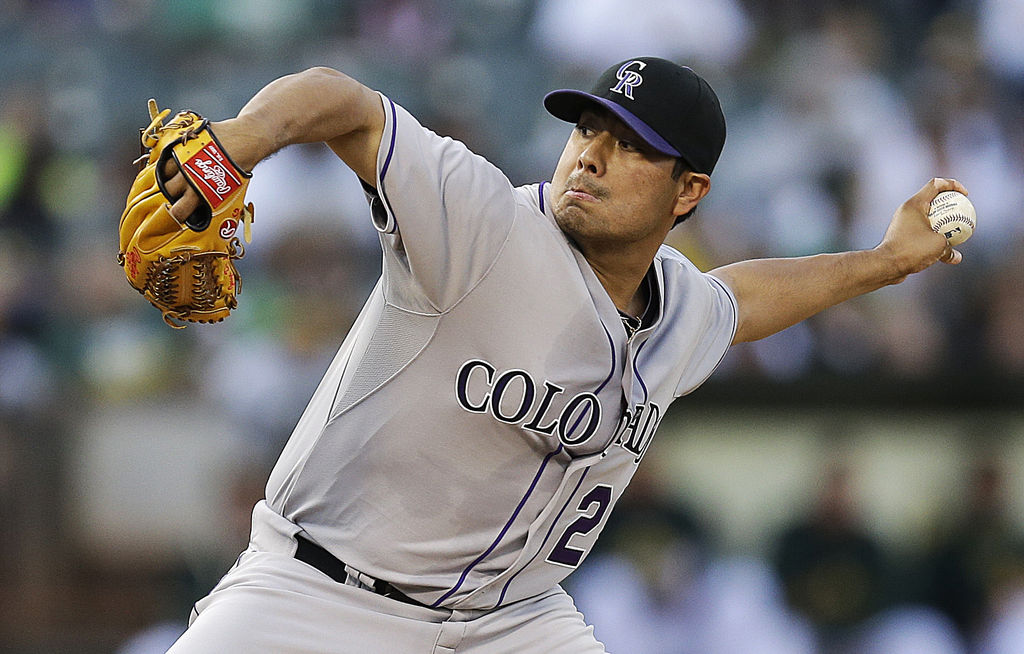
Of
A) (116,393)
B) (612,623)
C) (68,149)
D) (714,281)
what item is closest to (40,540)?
(116,393)

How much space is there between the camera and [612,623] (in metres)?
5.50

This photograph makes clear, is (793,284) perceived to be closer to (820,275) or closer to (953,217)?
(820,275)

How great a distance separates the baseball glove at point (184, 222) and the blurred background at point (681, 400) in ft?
12.0

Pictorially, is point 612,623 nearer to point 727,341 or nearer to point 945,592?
point 945,592

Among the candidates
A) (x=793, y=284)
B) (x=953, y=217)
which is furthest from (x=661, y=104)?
(x=953, y=217)

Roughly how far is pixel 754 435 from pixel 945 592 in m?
1.15

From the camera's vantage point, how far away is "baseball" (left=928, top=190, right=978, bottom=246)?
10.9 ft

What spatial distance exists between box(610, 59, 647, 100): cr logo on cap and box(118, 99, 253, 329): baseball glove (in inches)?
33.4

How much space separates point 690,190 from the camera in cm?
287

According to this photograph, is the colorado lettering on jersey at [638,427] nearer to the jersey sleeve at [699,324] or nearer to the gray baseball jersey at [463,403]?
the gray baseball jersey at [463,403]

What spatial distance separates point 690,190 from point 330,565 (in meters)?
1.14

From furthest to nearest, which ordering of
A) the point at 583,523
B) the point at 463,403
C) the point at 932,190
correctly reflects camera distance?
the point at 932,190, the point at 583,523, the point at 463,403

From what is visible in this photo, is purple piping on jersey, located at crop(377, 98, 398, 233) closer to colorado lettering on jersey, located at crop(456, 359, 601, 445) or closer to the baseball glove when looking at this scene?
the baseball glove

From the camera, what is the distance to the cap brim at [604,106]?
264cm
